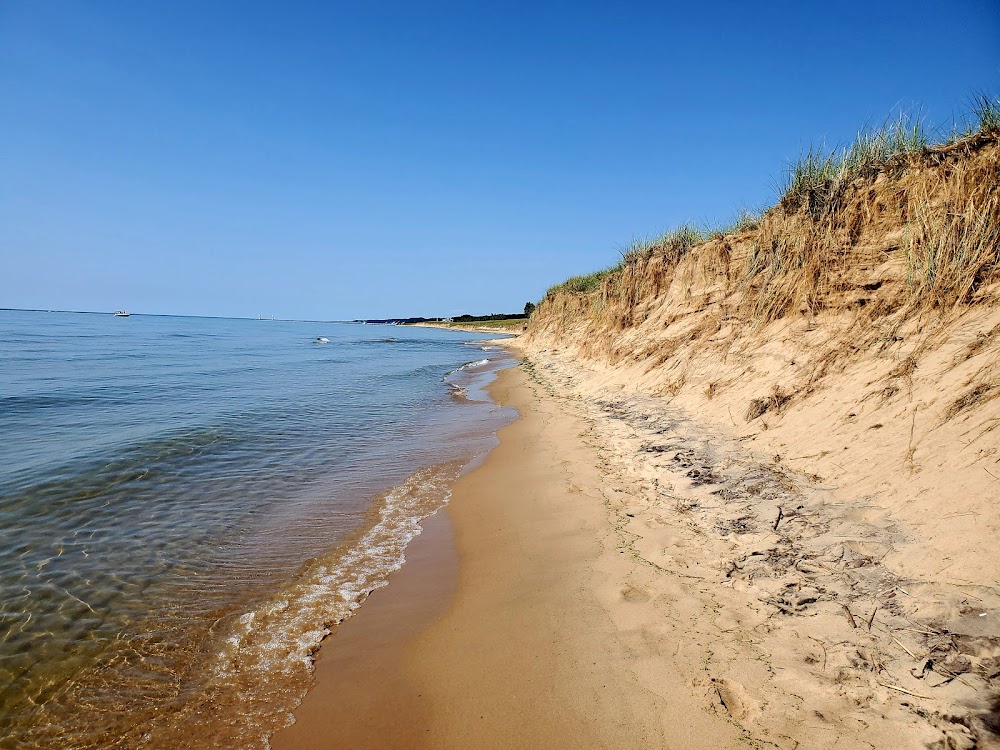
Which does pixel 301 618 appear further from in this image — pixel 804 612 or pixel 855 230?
pixel 855 230

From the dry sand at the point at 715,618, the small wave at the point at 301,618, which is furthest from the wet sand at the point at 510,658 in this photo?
the small wave at the point at 301,618

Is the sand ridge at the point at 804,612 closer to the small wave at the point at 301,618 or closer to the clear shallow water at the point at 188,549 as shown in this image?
the small wave at the point at 301,618

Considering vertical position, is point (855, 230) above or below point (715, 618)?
above

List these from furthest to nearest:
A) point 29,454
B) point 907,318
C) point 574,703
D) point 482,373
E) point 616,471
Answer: point 482,373
point 29,454
point 616,471
point 907,318
point 574,703

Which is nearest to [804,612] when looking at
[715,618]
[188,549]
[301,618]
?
[715,618]

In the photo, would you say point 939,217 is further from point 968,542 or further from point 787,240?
point 968,542

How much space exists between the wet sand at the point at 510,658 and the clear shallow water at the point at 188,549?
0.35 m

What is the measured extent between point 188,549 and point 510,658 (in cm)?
373

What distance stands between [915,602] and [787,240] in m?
7.49

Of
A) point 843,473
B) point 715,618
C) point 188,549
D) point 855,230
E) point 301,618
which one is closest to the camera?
point 715,618

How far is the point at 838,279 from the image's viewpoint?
703cm

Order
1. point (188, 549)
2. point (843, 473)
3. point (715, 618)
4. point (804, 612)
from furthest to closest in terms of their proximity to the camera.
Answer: point (188, 549), point (843, 473), point (715, 618), point (804, 612)

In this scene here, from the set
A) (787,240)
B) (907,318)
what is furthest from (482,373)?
(907,318)

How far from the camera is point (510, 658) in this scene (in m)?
3.15
